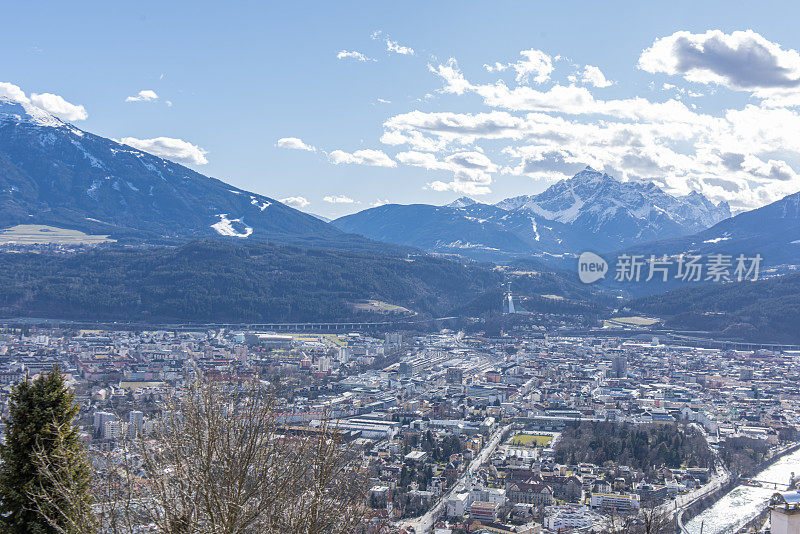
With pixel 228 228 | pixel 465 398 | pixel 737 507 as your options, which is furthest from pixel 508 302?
pixel 228 228

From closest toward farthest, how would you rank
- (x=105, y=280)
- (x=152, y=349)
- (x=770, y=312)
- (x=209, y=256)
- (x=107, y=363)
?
(x=107, y=363)
(x=152, y=349)
(x=770, y=312)
(x=105, y=280)
(x=209, y=256)

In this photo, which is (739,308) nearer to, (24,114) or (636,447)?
(636,447)

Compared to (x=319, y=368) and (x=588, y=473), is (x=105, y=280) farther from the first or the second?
(x=588, y=473)

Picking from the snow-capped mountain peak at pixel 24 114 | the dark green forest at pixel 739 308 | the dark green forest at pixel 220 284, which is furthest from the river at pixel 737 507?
the snow-capped mountain peak at pixel 24 114

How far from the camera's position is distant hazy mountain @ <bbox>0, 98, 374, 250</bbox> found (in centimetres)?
11262

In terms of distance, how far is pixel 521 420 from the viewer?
103ft

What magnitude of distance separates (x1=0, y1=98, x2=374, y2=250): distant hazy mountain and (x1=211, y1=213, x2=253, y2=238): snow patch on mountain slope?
0.16 meters

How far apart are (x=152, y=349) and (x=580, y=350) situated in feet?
89.9

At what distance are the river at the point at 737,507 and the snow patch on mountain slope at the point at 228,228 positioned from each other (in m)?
102

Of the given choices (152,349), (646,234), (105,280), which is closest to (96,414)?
(152,349)

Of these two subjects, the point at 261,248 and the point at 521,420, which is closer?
the point at 521,420

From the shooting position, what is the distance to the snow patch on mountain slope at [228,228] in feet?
401

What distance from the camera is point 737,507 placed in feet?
66.3

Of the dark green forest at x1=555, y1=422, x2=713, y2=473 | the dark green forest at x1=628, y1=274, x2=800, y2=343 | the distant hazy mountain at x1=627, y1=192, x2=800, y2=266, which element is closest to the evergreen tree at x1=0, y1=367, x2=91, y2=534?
the dark green forest at x1=555, y1=422, x2=713, y2=473
